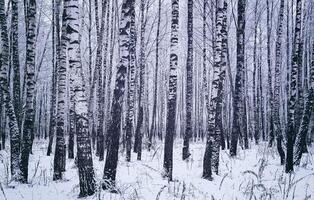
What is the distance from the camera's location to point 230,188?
7.85 meters

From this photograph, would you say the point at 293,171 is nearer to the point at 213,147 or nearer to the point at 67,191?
the point at 213,147

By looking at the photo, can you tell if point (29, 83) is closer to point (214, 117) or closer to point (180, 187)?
point (180, 187)

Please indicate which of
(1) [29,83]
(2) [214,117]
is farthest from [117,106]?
(2) [214,117]

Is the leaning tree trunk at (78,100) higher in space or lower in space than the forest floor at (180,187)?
higher

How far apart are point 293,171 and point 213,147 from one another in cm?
250

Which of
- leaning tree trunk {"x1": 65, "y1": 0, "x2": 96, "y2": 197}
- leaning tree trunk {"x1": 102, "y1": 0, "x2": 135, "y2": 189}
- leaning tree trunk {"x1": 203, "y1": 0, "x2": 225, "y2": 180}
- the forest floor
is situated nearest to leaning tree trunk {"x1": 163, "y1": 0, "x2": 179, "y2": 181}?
the forest floor

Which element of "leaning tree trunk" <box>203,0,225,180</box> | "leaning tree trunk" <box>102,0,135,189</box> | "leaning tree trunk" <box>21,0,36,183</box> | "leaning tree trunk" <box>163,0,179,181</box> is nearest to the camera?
"leaning tree trunk" <box>102,0,135,189</box>

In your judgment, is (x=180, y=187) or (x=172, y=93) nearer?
(x=180, y=187)

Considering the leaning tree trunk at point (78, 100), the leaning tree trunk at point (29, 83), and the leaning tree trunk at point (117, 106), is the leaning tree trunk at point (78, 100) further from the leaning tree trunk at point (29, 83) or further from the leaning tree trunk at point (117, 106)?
the leaning tree trunk at point (29, 83)

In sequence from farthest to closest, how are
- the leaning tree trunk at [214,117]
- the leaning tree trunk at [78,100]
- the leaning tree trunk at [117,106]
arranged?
the leaning tree trunk at [214,117], the leaning tree trunk at [117,106], the leaning tree trunk at [78,100]

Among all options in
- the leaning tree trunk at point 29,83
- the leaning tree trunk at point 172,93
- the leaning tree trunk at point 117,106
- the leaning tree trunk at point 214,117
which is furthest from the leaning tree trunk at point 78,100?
the leaning tree trunk at point 214,117

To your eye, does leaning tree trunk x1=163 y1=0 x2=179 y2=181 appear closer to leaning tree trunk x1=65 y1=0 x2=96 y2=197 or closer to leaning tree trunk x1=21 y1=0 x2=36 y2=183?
leaning tree trunk x1=65 y1=0 x2=96 y2=197

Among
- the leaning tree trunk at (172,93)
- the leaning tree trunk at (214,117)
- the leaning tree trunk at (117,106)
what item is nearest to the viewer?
the leaning tree trunk at (117,106)

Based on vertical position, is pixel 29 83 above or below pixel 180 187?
above
